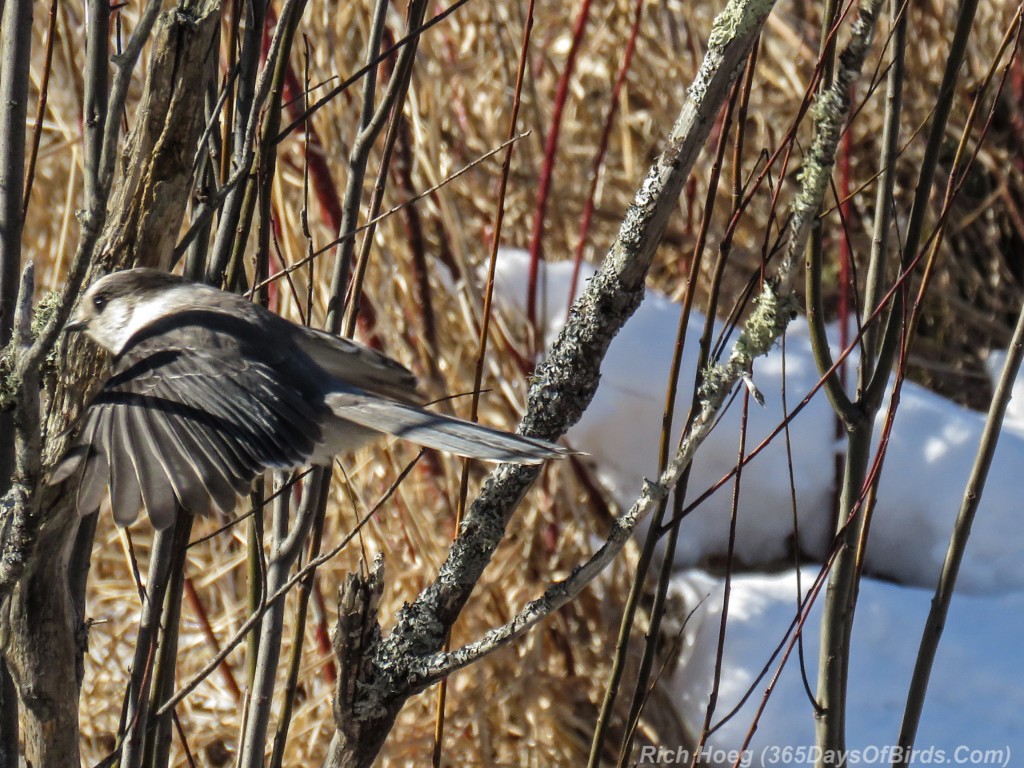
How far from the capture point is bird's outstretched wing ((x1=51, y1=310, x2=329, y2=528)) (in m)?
1.37

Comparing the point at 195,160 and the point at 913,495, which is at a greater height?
the point at 195,160

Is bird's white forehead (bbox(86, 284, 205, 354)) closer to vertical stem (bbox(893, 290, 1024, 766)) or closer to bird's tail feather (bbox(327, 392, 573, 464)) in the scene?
bird's tail feather (bbox(327, 392, 573, 464))

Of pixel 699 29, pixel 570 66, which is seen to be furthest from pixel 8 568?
pixel 699 29

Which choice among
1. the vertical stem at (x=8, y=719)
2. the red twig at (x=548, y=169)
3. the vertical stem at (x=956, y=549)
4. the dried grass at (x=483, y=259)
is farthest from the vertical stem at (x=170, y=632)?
the red twig at (x=548, y=169)

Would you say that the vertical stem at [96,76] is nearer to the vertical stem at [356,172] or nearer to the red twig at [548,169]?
the vertical stem at [356,172]

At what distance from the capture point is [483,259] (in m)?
3.32

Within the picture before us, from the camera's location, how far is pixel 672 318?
3.18 meters

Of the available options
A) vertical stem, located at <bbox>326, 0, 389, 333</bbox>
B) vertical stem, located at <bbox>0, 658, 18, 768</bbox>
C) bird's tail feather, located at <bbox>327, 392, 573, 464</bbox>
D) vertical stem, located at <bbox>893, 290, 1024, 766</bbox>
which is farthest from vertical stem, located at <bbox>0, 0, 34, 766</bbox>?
vertical stem, located at <bbox>893, 290, 1024, 766</bbox>

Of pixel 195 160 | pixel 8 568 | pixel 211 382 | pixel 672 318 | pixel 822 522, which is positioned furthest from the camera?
pixel 672 318

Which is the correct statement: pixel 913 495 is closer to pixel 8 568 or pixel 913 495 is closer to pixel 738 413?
pixel 738 413

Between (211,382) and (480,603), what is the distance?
1.40m

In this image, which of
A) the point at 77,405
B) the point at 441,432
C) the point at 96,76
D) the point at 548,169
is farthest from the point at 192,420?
the point at 548,169

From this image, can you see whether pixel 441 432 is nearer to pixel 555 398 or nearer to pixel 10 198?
pixel 555 398

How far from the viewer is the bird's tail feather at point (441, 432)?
1.31m
